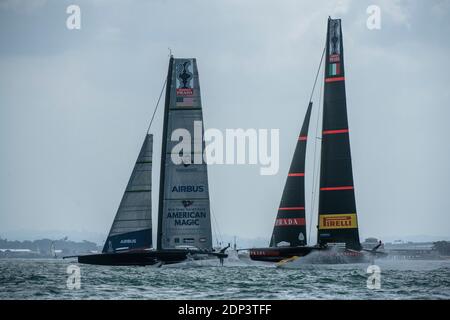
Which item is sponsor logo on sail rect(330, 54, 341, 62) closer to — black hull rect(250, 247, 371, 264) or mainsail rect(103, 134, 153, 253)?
black hull rect(250, 247, 371, 264)

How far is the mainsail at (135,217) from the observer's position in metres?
54.4

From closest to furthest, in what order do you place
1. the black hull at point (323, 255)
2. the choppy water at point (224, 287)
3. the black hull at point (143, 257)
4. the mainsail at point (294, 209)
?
the choppy water at point (224, 287), the black hull at point (143, 257), the black hull at point (323, 255), the mainsail at point (294, 209)

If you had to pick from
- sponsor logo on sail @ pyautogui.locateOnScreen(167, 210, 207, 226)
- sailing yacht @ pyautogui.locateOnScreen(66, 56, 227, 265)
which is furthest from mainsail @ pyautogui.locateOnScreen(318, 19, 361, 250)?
sponsor logo on sail @ pyautogui.locateOnScreen(167, 210, 207, 226)

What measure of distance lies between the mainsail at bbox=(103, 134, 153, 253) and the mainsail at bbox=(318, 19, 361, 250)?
10610mm

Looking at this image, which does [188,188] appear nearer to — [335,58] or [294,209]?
[294,209]

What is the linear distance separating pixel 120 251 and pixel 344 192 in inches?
552

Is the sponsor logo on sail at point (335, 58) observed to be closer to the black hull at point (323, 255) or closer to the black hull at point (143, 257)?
the black hull at point (323, 255)

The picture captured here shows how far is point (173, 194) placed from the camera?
5497 centimetres

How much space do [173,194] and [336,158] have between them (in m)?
10.1

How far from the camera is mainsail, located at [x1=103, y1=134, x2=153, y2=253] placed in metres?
54.4

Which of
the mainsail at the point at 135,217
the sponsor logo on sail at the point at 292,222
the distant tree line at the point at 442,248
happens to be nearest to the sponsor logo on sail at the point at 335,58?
the sponsor logo on sail at the point at 292,222

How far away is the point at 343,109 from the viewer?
5509 centimetres
